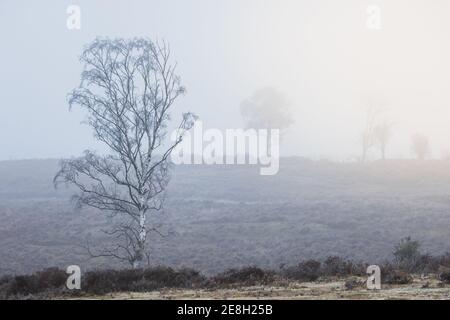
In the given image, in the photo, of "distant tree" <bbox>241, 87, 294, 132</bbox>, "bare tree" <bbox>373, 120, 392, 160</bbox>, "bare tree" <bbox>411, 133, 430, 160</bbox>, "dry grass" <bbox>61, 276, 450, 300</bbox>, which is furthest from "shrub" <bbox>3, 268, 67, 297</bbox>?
"bare tree" <bbox>411, 133, 430, 160</bbox>

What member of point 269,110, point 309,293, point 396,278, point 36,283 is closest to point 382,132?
point 269,110

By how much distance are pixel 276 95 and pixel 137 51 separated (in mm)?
87787

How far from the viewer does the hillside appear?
43781 mm

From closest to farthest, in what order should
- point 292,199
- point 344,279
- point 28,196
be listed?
point 344,279
point 292,199
point 28,196

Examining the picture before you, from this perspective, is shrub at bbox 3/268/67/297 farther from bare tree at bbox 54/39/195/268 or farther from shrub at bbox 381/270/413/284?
shrub at bbox 381/270/413/284

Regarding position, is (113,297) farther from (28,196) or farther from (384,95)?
(384,95)

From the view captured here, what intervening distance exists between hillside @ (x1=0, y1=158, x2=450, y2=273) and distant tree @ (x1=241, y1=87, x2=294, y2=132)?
1858cm

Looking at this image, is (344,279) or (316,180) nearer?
(344,279)

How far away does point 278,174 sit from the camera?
96.3 meters

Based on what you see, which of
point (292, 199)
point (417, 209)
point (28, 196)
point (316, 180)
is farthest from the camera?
point (316, 180)

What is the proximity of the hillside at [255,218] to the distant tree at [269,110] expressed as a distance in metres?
18.6

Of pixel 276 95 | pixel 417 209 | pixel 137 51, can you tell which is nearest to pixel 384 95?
pixel 276 95

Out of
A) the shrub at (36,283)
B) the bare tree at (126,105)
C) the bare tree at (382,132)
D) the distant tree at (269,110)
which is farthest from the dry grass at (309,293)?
the distant tree at (269,110)

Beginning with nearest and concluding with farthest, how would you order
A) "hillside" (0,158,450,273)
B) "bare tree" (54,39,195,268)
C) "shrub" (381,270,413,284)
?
"shrub" (381,270,413,284) → "bare tree" (54,39,195,268) → "hillside" (0,158,450,273)
